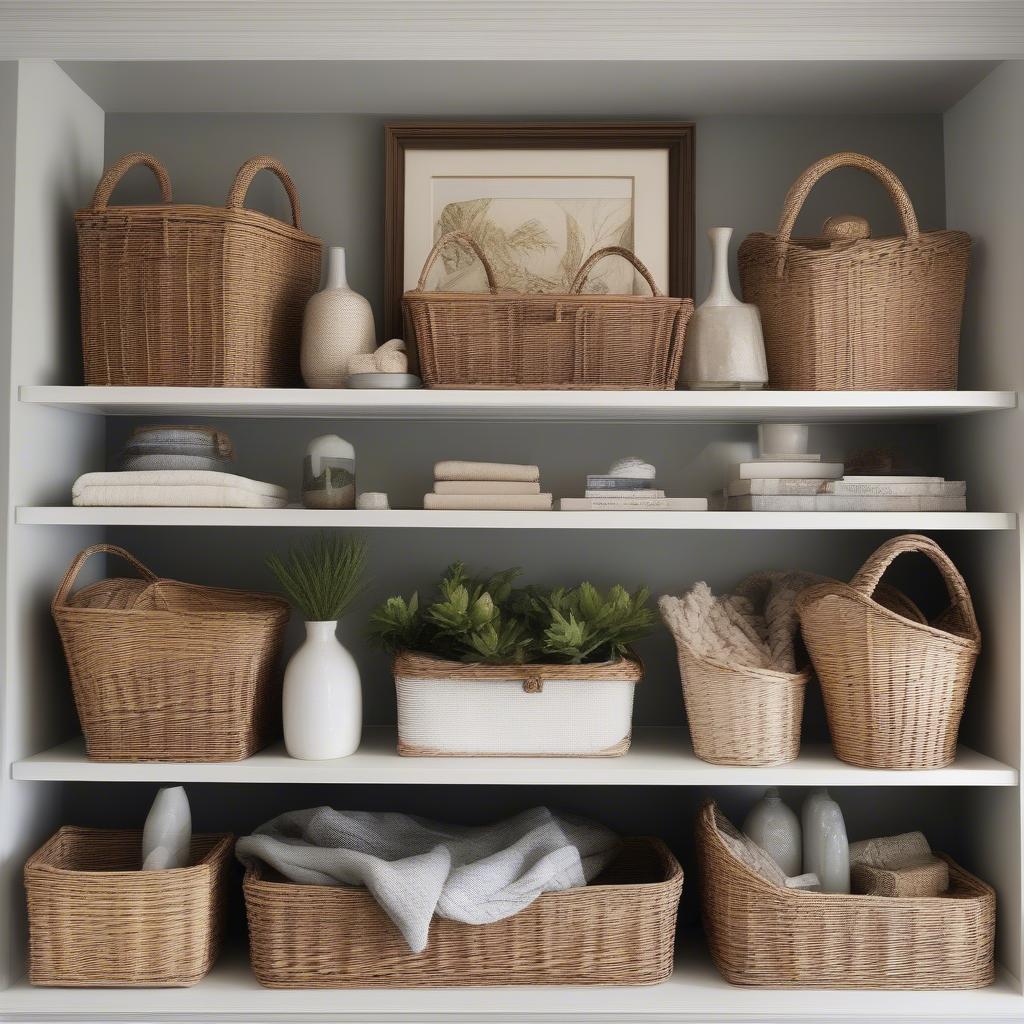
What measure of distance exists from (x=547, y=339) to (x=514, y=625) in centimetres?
51

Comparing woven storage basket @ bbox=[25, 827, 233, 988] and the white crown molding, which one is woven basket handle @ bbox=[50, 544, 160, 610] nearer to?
woven storage basket @ bbox=[25, 827, 233, 988]

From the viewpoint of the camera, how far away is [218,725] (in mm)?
1839

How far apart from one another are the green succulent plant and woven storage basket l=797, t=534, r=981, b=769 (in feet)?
1.12

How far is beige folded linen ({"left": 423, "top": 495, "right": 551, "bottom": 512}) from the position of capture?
1906mm

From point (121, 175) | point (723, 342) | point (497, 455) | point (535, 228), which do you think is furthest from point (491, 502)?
point (121, 175)

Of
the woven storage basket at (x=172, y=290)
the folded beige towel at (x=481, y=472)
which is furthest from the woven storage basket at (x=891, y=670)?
the woven storage basket at (x=172, y=290)

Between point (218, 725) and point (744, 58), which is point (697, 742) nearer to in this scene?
point (218, 725)

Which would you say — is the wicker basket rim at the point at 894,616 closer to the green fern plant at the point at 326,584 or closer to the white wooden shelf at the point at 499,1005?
the white wooden shelf at the point at 499,1005

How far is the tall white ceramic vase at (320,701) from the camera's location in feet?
6.12

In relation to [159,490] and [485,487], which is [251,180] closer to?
[159,490]

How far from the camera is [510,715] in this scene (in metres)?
1.88

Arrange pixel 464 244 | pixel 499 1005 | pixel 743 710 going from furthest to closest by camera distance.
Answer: pixel 464 244 → pixel 743 710 → pixel 499 1005

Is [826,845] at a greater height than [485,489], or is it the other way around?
[485,489]

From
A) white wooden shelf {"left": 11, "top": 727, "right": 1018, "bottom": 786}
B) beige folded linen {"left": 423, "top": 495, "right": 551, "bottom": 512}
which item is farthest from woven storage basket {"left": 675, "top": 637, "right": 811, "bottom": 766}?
beige folded linen {"left": 423, "top": 495, "right": 551, "bottom": 512}
